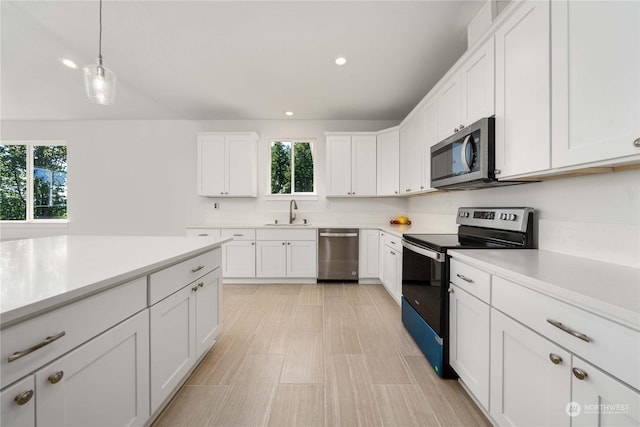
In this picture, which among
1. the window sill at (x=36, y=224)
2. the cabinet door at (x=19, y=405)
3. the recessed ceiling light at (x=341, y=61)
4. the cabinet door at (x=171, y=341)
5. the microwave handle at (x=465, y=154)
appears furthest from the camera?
the window sill at (x=36, y=224)

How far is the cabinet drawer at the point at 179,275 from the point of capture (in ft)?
4.05

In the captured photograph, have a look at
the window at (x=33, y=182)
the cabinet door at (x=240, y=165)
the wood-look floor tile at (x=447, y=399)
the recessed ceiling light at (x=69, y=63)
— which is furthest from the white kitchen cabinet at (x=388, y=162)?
the window at (x=33, y=182)

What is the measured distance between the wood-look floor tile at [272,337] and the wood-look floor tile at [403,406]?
32.1 inches

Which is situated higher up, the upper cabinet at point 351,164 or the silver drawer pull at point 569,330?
the upper cabinet at point 351,164

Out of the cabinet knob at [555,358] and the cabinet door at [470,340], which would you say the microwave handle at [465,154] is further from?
the cabinet knob at [555,358]

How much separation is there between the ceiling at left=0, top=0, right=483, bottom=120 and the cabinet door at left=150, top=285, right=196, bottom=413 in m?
2.22

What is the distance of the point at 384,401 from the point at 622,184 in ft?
5.33

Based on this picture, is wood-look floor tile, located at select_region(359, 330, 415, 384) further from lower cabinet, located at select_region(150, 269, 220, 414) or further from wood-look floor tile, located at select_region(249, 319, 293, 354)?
lower cabinet, located at select_region(150, 269, 220, 414)

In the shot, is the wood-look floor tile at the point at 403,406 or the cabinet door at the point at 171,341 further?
the wood-look floor tile at the point at 403,406

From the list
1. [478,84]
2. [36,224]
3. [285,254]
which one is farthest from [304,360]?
[36,224]

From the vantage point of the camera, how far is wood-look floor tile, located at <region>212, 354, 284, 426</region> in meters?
1.35

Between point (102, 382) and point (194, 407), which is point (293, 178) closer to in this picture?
point (194, 407)

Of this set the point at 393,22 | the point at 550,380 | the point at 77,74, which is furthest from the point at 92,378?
the point at 77,74

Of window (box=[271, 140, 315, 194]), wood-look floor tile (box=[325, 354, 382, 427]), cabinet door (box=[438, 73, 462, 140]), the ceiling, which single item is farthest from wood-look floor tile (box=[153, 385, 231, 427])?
window (box=[271, 140, 315, 194])
